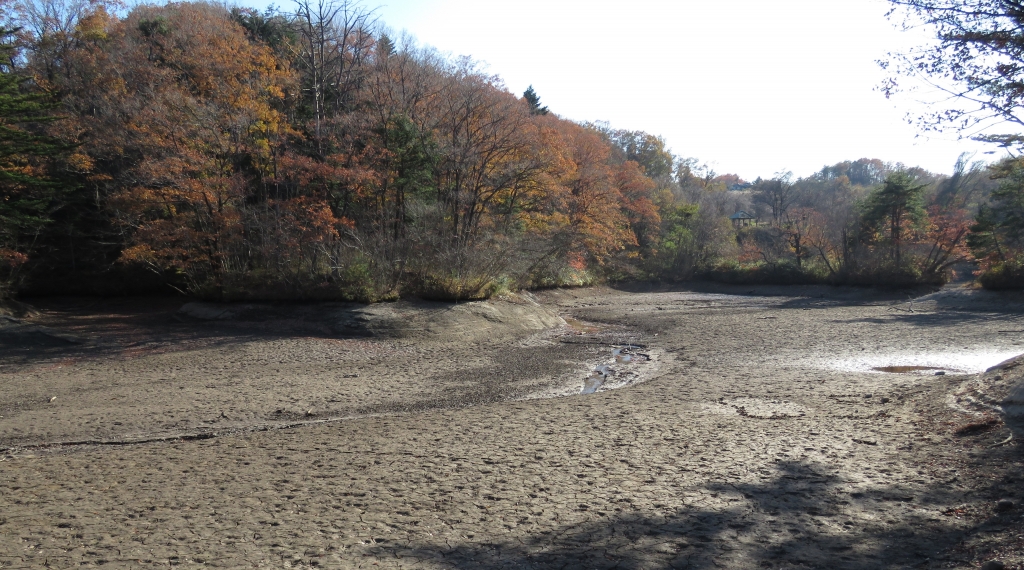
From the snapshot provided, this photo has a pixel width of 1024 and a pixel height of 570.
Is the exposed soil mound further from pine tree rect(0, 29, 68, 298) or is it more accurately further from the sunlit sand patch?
pine tree rect(0, 29, 68, 298)

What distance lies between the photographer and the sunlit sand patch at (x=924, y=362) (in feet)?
45.5

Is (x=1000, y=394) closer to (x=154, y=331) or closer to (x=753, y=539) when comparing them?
(x=753, y=539)

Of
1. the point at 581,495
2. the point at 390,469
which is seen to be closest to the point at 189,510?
the point at 390,469

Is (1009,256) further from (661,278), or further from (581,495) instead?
(581,495)

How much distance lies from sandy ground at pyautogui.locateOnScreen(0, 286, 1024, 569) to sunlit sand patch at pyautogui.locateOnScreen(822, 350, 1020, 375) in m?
0.12

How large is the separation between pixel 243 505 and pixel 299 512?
715 millimetres

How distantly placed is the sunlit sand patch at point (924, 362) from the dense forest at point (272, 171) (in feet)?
15.8

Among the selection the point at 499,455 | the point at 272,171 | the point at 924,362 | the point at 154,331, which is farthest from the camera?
the point at 272,171

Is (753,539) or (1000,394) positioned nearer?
(753,539)

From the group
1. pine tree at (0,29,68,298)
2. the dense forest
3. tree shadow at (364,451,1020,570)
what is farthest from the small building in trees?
tree shadow at (364,451,1020,570)

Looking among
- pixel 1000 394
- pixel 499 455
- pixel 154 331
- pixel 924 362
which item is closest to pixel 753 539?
pixel 499 455

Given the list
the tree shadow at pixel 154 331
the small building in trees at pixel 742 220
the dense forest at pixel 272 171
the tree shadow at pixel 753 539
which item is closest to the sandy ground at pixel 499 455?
the tree shadow at pixel 753 539

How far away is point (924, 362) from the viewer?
49.2 ft

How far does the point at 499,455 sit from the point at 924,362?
41.8 feet
